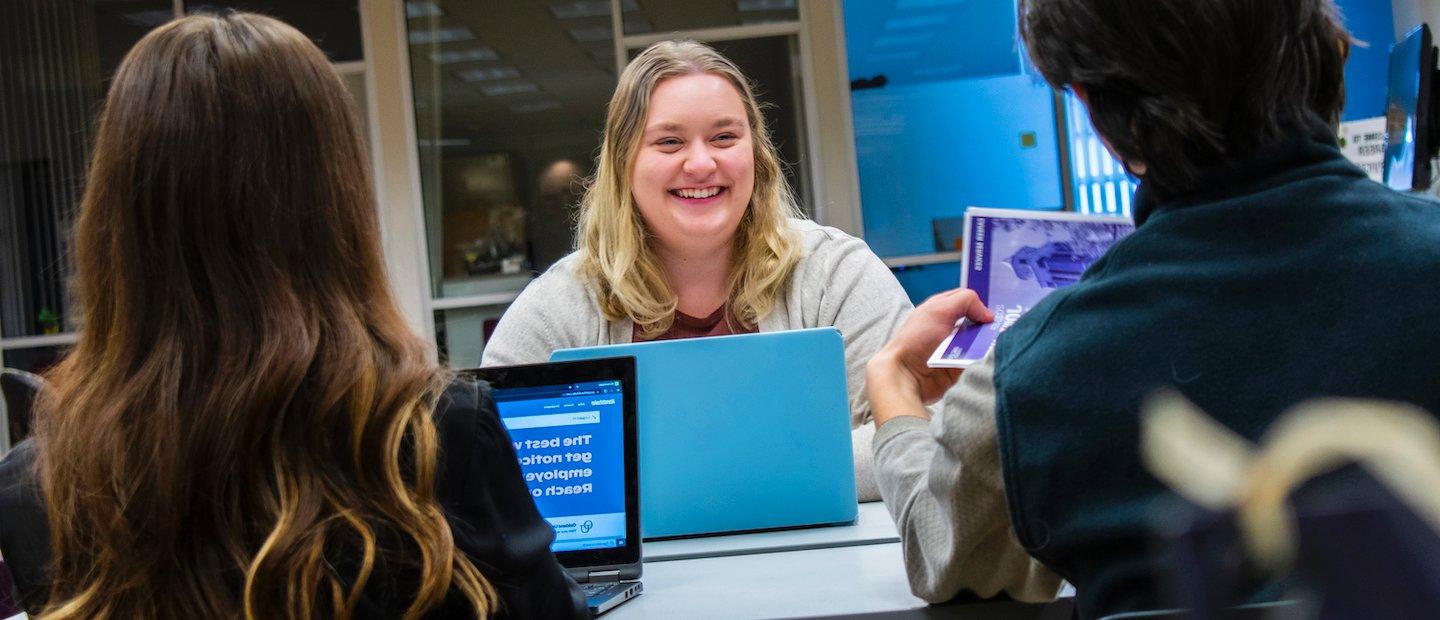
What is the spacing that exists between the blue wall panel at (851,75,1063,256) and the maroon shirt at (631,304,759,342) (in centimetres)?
356

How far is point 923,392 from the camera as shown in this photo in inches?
56.5

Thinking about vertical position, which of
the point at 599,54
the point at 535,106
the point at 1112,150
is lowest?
the point at 1112,150

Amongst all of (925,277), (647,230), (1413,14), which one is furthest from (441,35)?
(1413,14)

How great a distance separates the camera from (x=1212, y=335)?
38.2 inches

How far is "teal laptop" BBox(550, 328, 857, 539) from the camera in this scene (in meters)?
1.74

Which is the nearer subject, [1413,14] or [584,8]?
[1413,14]

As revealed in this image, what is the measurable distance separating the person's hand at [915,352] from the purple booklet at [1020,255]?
0.7 inches

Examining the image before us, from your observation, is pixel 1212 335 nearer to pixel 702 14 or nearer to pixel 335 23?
pixel 702 14

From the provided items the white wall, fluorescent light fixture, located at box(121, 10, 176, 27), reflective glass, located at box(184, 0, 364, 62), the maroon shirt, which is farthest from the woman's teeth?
fluorescent light fixture, located at box(121, 10, 176, 27)

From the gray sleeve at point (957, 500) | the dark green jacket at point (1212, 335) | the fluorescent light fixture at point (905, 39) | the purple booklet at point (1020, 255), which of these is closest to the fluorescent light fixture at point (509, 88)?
the fluorescent light fixture at point (905, 39)

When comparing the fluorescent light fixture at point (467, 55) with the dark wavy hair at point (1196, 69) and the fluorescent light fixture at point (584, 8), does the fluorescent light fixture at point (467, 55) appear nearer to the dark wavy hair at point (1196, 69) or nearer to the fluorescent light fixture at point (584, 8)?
the fluorescent light fixture at point (584, 8)

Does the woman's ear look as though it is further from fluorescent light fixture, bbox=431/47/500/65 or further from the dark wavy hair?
fluorescent light fixture, bbox=431/47/500/65

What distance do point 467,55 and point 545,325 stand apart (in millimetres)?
4075

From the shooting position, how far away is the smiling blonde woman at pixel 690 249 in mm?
2430
